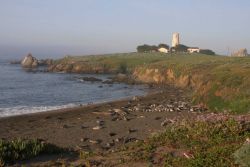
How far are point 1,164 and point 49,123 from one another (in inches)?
690

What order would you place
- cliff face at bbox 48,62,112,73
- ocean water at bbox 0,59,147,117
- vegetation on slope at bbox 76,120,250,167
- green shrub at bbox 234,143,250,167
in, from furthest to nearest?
cliff face at bbox 48,62,112,73 → ocean water at bbox 0,59,147,117 → vegetation on slope at bbox 76,120,250,167 → green shrub at bbox 234,143,250,167

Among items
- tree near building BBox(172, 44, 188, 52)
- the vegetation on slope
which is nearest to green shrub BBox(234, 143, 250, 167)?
the vegetation on slope

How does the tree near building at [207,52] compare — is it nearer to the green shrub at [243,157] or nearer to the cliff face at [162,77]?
the cliff face at [162,77]

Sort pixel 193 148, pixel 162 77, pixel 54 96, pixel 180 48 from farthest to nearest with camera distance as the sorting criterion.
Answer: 1. pixel 180 48
2. pixel 162 77
3. pixel 54 96
4. pixel 193 148

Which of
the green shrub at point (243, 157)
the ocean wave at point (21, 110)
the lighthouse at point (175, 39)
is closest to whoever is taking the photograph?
the green shrub at point (243, 157)

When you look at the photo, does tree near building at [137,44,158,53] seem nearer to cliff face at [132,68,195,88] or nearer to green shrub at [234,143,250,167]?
cliff face at [132,68,195,88]

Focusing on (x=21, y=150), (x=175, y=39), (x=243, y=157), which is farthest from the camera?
(x=175, y=39)

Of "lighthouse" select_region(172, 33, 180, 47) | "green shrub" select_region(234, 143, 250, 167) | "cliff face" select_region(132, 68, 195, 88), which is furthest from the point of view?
"lighthouse" select_region(172, 33, 180, 47)

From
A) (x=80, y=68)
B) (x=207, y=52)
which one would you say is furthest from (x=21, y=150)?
(x=207, y=52)

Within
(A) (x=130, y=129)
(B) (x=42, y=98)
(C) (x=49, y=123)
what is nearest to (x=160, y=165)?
(A) (x=130, y=129)

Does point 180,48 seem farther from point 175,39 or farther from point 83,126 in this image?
point 83,126

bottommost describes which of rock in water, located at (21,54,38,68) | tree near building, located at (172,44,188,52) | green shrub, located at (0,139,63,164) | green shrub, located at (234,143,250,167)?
rock in water, located at (21,54,38,68)

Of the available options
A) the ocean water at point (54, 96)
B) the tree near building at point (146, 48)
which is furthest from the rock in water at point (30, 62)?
the ocean water at point (54, 96)

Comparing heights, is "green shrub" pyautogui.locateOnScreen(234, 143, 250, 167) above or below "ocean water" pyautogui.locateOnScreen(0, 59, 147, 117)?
above
